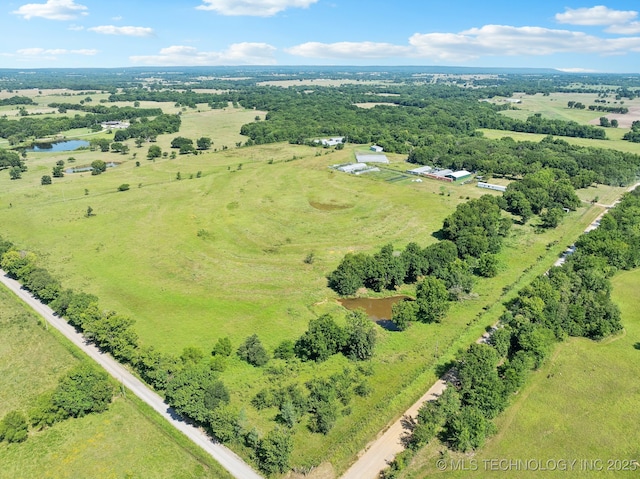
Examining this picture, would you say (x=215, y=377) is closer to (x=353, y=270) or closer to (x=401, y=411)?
(x=401, y=411)

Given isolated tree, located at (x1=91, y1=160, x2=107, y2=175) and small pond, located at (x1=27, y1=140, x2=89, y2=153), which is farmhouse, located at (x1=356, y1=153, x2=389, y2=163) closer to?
isolated tree, located at (x1=91, y1=160, x2=107, y2=175)

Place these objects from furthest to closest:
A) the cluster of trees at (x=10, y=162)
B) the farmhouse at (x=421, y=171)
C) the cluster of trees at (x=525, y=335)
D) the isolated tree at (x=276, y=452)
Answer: the cluster of trees at (x=10, y=162)
the farmhouse at (x=421, y=171)
the cluster of trees at (x=525, y=335)
the isolated tree at (x=276, y=452)

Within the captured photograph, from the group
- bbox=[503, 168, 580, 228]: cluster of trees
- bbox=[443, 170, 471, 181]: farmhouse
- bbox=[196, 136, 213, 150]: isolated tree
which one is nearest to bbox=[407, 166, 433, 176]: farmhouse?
bbox=[443, 170, 471, 181]: farmhouse

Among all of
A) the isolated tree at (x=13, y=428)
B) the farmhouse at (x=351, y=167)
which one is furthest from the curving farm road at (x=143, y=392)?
the farmhouse at (x=351, y=167)

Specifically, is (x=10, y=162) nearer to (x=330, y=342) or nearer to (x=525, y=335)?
(x=330, y=342)

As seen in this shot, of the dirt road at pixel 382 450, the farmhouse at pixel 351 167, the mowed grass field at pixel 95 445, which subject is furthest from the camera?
the farmhouse at pixel 351 167

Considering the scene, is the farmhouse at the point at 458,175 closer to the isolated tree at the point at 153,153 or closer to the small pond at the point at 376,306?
the small pond at the point at 376,306

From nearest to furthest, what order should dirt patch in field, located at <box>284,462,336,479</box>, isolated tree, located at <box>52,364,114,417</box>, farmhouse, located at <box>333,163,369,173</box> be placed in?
dirt patch in field, located at <box>284,462,336,479</box> < isolated tree, located at <box>52,364,114,417</box> < farmhouse, located at <box>333,163,369,173</box>
